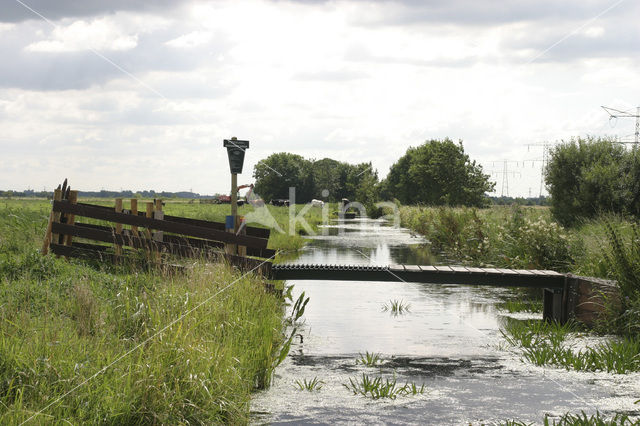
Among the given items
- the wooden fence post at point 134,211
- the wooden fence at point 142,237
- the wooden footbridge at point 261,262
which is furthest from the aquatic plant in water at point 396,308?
the wooden fence post at point 134,211

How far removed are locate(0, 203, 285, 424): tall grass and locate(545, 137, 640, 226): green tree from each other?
14368 mm

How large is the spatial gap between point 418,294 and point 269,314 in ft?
25.5

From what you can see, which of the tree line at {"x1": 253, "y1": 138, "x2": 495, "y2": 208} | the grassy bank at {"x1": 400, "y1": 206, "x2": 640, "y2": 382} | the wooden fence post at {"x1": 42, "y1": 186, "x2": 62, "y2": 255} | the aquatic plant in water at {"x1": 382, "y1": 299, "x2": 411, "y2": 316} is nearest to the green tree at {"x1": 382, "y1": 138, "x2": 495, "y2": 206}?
the tree line at {"x1": 253, "y1": 138, "x2": 495, "y2": 208}

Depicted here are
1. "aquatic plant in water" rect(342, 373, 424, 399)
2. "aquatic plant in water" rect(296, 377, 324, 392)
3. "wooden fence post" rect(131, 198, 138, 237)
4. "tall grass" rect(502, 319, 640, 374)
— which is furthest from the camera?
"wooden fence post" rect(131, 198, 138, 237)

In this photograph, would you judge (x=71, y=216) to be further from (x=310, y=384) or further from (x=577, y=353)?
(x=577, y=353)

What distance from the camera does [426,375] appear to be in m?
8.44

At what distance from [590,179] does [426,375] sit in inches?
588

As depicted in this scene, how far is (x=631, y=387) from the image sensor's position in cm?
759

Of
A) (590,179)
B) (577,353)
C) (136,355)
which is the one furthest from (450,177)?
(136,355)

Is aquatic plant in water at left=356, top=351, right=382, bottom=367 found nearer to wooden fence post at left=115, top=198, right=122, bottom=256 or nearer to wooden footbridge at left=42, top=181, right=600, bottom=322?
wooden footbridge at left=42, top=181, right=600, bottom=322

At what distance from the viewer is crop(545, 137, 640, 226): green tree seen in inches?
783

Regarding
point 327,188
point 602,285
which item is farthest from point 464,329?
point 327,188

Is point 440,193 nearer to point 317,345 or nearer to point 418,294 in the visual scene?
point 418,294

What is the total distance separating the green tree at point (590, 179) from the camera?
1989cm
